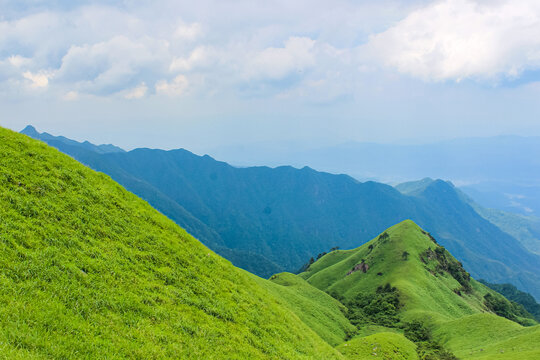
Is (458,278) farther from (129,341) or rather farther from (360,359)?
(129,341)

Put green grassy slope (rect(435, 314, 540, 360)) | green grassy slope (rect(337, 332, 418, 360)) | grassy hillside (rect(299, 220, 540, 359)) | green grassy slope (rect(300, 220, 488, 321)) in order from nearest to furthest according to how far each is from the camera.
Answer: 1. green grassy slope (rect(337, 332, 418, 360))
2. green grassy slope (rect(435, 314, 540, 360))
3. grassy hillside (rect(299, 220, 540, 359))
4. green grassy slope (rect(300, 220, 488, 321))

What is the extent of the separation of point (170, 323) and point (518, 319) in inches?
7053

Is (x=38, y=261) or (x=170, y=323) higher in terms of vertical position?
(x=38, y=261)

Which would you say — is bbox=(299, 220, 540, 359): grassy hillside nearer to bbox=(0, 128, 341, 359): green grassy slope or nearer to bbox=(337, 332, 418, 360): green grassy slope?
bbox=(337, 332, 418, 360): green grassy slope

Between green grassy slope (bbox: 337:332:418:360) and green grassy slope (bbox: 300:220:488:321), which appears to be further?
green grassy slope (bbox: 300:220:488:321)

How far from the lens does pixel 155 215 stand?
29984 mm

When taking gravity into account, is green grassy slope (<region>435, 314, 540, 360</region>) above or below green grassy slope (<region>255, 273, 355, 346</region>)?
above

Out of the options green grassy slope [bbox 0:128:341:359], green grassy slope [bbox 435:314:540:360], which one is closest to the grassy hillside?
green grassy slope [bbox 435:314:540:360]

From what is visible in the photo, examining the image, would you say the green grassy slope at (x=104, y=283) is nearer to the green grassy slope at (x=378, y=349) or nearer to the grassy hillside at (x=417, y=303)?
the green grassy slope at (x=378, y=349)

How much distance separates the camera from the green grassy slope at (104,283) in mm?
13922

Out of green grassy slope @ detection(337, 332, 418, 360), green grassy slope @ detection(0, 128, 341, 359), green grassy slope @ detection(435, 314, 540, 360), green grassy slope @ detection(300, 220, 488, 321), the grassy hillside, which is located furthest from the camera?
green grassy slope @ detection(300, 220, 488, 321)

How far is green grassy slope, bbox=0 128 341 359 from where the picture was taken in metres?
13.9

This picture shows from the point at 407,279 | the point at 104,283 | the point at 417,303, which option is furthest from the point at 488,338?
the point at 104,283

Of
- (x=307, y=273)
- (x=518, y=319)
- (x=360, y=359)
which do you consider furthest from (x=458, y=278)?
(x=360, y=359)
